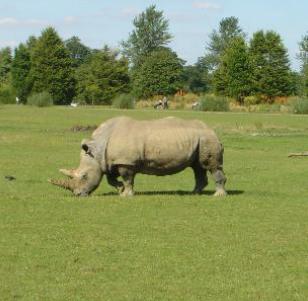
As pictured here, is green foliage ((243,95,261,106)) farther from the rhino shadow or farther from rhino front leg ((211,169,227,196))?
rhino front leg ((211,169,227,196))

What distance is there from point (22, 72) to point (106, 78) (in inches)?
386

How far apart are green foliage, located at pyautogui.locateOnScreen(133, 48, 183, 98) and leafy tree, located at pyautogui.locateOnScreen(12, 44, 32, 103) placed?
14608 mm

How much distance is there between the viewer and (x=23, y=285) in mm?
10195

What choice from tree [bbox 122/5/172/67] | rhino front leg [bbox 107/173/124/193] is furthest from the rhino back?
tree [bbox 122/5/172/67]

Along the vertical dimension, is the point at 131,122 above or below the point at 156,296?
above

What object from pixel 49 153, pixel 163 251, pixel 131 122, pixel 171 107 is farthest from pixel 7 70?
pixel 163 251

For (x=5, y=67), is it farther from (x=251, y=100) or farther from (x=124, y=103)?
(x=124, y=103)

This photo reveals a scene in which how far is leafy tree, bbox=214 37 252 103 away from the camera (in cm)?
8594

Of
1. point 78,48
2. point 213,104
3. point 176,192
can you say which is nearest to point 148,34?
point 78,48

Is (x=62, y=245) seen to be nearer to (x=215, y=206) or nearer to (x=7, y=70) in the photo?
(x=215, y=206)

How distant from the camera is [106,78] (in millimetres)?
92125

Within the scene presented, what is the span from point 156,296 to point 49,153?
71.5ft

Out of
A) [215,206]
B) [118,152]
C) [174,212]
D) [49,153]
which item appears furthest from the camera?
[49,153]

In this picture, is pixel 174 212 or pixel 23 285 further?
pixel 174 212
